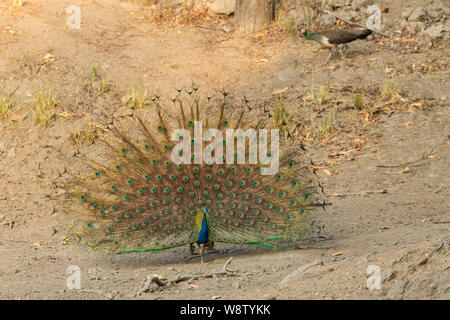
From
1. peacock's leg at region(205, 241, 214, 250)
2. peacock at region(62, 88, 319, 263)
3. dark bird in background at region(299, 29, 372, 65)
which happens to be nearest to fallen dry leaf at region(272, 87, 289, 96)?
dark bird in background at region(299, 29, 372, 65)

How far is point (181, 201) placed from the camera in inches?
232

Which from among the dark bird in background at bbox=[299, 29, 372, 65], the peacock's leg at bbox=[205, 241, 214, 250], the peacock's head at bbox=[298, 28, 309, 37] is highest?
the peacock's head at bbox=[298, 28, 309, 37]

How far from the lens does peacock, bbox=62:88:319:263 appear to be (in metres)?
5.89

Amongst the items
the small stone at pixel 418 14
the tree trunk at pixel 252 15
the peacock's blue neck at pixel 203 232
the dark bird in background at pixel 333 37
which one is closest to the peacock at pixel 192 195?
the peacock's blue neck at pixel 203 232

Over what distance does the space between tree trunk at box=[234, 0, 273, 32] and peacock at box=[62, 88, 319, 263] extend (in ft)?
22.1

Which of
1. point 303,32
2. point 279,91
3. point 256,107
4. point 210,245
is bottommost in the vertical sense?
point 210,245

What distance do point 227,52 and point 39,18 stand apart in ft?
11.1

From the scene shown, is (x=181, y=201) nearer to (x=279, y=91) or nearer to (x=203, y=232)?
(x=203, y=232)

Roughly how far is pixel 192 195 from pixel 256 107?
15.9ft

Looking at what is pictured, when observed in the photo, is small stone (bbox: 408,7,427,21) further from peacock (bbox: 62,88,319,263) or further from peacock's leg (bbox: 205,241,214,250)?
peacock's leg (bbox: 205,241,214,250)

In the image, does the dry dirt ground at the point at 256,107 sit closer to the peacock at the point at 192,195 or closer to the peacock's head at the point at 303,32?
the peacock's head at the point at 303,32

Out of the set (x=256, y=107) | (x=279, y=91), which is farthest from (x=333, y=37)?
(x=256, y=107)

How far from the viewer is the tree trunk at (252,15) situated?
12.4 m

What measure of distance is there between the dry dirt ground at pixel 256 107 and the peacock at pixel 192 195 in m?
0.27
